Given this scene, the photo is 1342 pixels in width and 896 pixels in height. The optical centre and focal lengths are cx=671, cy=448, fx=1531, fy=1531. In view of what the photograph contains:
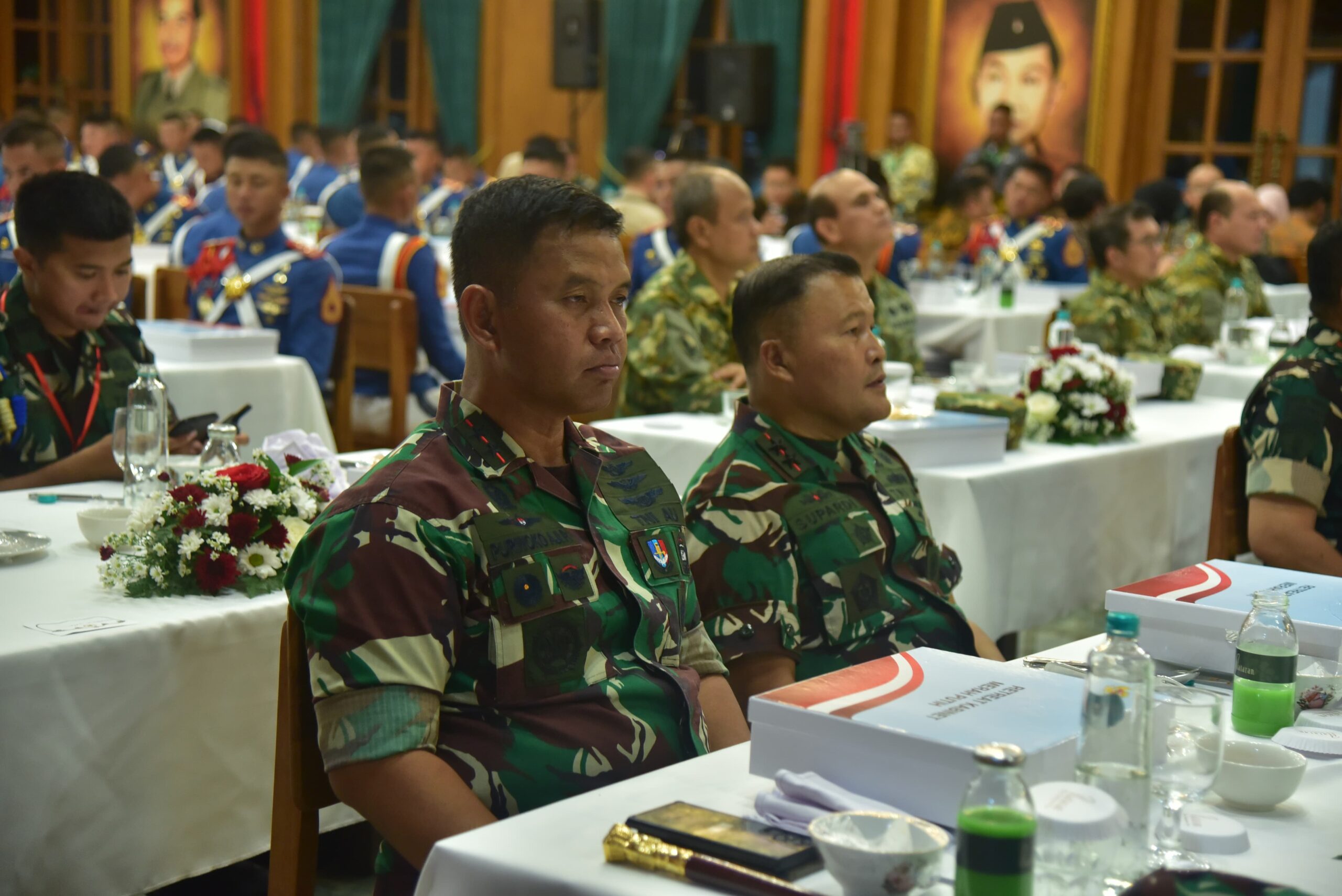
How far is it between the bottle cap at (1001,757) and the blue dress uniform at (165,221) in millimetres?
8116

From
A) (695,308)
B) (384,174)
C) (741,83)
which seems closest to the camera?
(695,308)

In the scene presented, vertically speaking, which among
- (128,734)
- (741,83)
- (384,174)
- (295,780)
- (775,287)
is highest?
(741,83)

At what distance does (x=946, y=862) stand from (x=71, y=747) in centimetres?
131

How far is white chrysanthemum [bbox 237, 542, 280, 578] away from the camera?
2.33 m

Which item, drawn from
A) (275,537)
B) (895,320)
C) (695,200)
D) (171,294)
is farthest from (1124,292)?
(275,537)

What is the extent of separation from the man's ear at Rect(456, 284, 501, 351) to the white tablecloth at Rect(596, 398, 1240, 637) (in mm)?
1733

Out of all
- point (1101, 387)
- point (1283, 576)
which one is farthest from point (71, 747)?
point (1101, 387)

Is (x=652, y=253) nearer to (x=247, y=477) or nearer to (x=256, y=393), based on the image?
(x=256, y=393)

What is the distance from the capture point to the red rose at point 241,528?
2.30 metres

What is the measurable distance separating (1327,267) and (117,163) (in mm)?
6491

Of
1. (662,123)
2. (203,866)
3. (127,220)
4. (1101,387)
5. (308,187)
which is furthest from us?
(662,123)

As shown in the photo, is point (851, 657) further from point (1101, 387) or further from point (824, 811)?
point (1101, 387)

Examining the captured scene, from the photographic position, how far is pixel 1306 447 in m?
2.90

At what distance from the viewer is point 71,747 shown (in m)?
2.08
